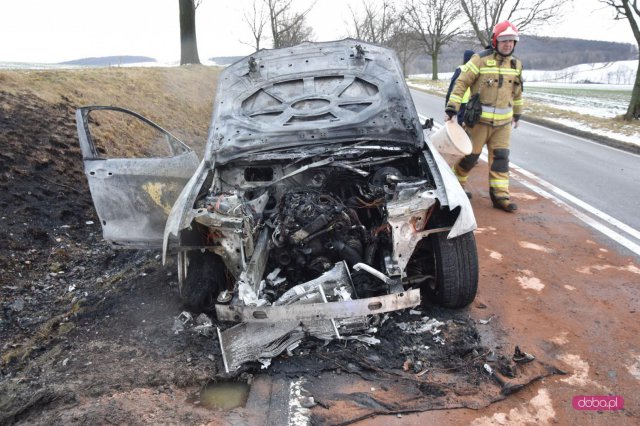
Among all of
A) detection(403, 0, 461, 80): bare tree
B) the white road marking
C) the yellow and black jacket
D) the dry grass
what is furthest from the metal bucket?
detection(403, 0, 461, 80): bare tree

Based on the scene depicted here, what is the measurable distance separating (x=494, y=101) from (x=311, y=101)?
2380 millimetres

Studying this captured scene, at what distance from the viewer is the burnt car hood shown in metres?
3.78

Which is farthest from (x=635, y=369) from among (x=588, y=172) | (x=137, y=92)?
(x=137, y=92)

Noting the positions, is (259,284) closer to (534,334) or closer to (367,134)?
(367,134)

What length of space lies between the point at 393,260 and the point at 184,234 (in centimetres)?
145

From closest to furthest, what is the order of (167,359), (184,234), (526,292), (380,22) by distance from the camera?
(167,359)
(184,234)
(526,292)
(380,22)

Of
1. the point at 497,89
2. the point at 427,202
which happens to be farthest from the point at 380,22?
the point at 427,202

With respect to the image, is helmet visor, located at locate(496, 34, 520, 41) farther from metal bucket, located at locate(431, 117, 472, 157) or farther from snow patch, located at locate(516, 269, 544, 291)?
snow patch, located at locate(516, 269, 544, 291)

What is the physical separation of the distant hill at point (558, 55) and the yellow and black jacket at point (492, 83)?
7503cm

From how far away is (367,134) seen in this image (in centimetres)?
378

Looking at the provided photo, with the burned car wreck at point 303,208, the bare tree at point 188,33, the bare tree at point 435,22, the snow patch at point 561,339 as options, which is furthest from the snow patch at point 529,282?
the bare tree at point 435,22

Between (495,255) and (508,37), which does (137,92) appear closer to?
(508,37)

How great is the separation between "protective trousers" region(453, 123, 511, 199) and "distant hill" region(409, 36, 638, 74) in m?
75.1

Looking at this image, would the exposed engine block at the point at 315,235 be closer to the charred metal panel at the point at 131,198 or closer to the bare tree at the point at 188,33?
the charred metal panel at the point at 131,198
